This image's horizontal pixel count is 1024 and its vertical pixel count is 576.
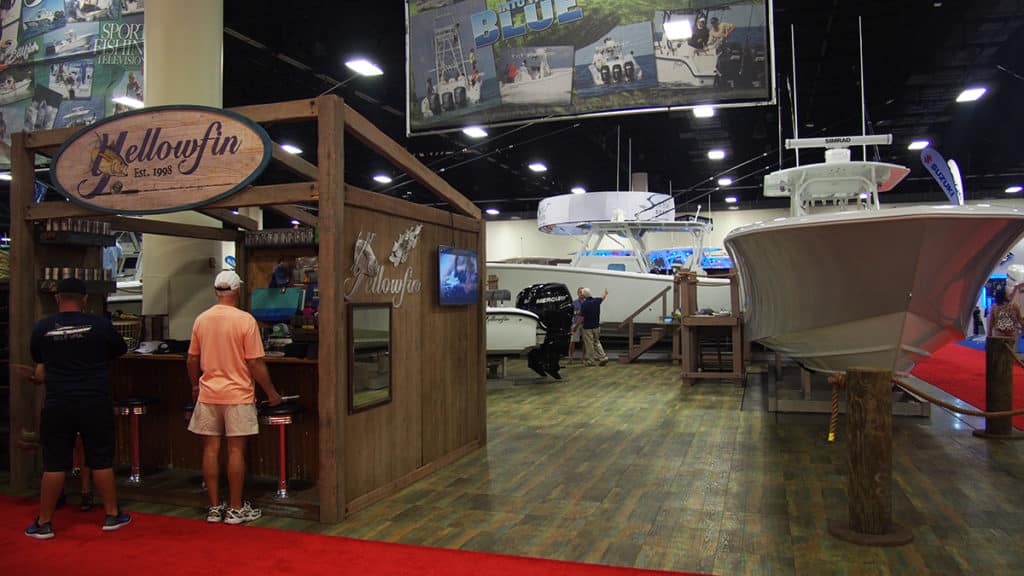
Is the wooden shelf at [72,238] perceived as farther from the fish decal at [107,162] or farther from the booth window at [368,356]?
the booth window at [368,356]

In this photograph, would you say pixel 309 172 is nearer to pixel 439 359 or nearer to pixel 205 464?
pixel 439 359

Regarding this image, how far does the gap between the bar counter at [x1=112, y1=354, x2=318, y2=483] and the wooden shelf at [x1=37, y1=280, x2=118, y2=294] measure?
517 millimetres

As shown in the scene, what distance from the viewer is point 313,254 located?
5.95m

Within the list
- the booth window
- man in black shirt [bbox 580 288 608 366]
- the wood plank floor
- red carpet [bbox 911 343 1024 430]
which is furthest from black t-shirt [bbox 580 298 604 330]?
the booth window

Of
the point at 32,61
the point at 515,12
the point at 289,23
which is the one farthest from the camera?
the point at 289,23

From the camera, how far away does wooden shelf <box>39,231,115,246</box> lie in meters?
4.68

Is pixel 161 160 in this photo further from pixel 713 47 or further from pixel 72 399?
pixel 713 47

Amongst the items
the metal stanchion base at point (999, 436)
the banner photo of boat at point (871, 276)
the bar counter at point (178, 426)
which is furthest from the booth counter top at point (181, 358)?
the metal stanchion base at point (999, 436)

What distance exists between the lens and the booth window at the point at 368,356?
4.14 m

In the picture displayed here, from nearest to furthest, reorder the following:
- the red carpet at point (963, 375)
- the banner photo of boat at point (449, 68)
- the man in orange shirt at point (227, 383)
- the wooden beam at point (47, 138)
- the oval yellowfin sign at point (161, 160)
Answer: the man in orange shirt at point (227, 383) → the oval yellowfin sign at point (161, 160) → the wooden beam at point (47, 138) → the banner photo of boat at point (449, 68) → the red carpet at point (963, 375)

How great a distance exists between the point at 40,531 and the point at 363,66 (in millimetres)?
7757

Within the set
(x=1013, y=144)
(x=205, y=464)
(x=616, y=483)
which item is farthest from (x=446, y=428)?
(x=1013, y=144)

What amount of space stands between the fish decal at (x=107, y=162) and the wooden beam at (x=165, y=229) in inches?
25.9

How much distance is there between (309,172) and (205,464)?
6.67ft
